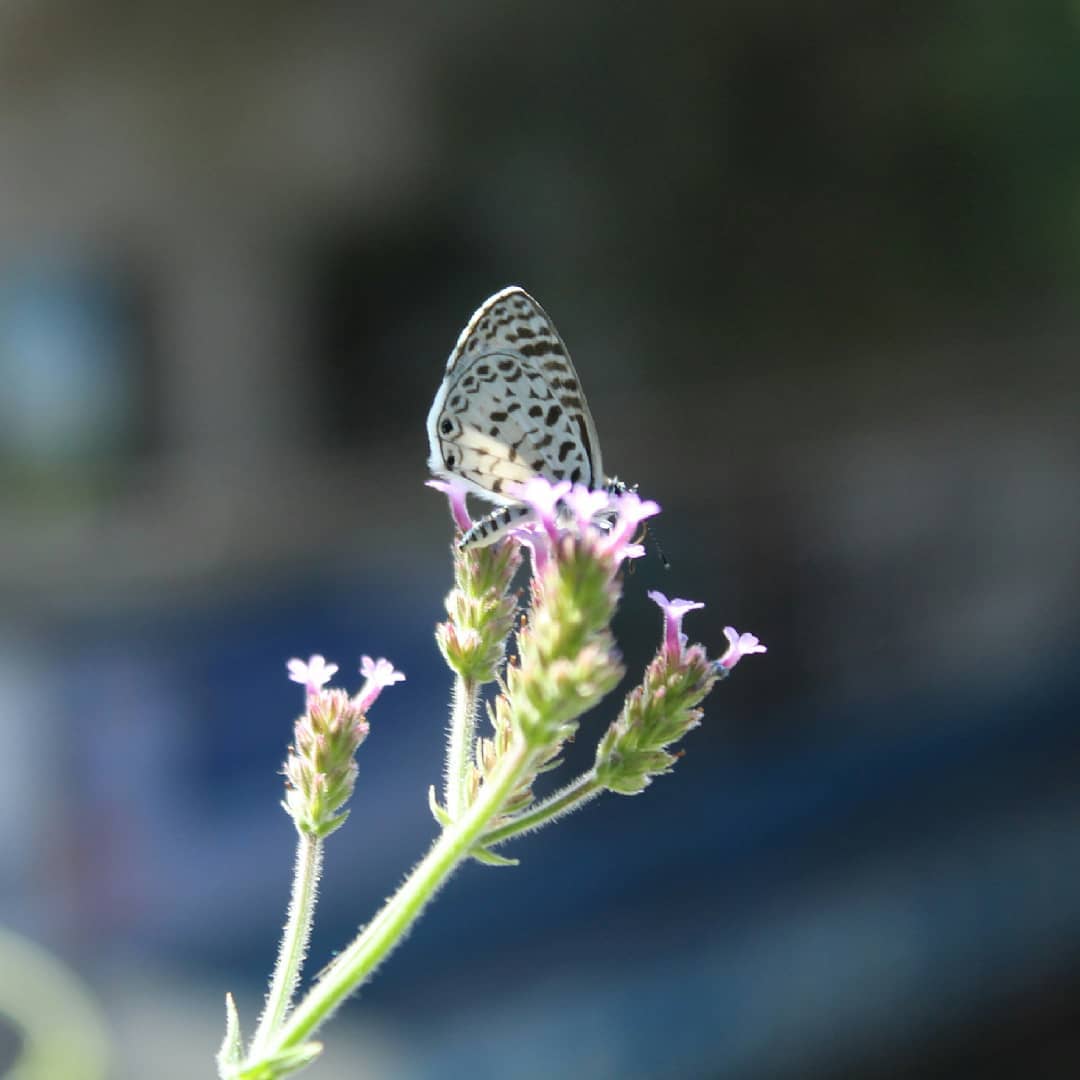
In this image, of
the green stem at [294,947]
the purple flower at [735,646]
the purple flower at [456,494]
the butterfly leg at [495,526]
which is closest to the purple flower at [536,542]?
the butterfly leg at [495,526]

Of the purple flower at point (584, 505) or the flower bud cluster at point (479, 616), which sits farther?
the flower bud cluster at point (479, 616)

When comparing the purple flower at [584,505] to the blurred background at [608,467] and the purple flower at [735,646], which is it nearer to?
the purple flower at [735,646]

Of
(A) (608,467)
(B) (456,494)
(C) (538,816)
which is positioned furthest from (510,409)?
(A) (608,467)

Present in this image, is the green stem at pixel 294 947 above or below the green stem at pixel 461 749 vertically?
below

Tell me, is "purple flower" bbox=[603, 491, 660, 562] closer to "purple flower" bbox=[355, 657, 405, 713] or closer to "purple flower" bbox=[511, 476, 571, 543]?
"purple flower" bbox=[511, 476, 571, 543]

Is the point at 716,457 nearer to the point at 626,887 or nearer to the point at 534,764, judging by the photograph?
the point at 626,887

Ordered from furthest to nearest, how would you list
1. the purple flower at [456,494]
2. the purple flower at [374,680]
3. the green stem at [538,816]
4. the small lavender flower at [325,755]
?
the purple flower at [456,494]
the purple flower at [374,680]
the small lavender flower at [325,755]
the green stem at [538,816]

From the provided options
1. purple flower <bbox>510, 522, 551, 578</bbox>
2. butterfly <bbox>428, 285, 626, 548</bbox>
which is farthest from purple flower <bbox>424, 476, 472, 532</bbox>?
purple flower <bbox>510, 522, 551, 578</bbox>
